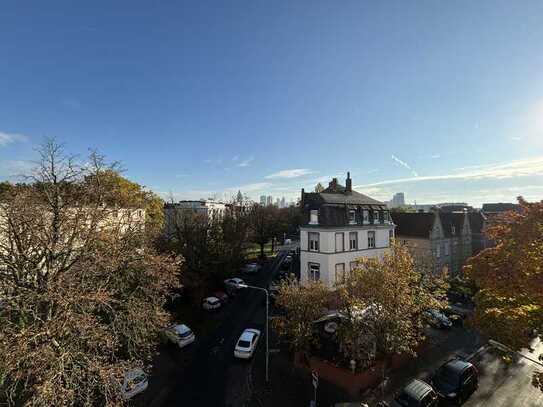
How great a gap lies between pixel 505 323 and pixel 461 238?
3822cm

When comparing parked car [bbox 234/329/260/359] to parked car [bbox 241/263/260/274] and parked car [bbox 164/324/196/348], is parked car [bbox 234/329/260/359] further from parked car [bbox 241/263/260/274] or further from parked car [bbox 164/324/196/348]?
parked car [bbox 241/263/260/274]

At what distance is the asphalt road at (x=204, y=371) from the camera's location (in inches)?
734

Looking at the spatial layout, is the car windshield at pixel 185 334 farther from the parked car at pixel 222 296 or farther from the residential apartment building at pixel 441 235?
the residential apartment building at pixel 441 235

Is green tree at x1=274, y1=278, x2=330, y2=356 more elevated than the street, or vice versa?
green tree at x1=274, y1=278, x2=330, y2=356

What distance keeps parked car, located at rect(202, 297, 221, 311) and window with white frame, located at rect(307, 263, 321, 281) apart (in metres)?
10.8

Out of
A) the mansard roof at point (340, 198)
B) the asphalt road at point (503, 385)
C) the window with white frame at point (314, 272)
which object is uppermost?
the mansard roof at point (340, 198)

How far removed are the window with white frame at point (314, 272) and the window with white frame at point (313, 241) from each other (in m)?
1.51

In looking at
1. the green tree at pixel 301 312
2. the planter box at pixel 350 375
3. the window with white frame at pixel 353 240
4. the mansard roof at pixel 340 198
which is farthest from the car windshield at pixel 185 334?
the window with white frame at pixel 353 240

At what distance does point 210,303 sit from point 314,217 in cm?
1483

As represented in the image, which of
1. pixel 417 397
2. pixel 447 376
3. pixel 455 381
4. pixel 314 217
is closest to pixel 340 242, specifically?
pixel 314 217

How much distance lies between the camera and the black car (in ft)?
58.1

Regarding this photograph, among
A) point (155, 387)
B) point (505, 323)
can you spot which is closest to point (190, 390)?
point (155, 387)

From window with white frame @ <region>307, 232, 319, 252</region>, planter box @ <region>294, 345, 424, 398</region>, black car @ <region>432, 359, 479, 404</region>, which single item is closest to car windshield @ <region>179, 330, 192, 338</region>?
planter box @ <region>294, 345, 424, 398</region>

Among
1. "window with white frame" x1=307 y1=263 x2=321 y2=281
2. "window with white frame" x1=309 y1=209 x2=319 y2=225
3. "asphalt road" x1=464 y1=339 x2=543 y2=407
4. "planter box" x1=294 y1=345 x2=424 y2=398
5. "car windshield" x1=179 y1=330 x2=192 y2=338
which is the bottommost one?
"asphalt road" x1=464 y1=339 x2=543 y2=407
